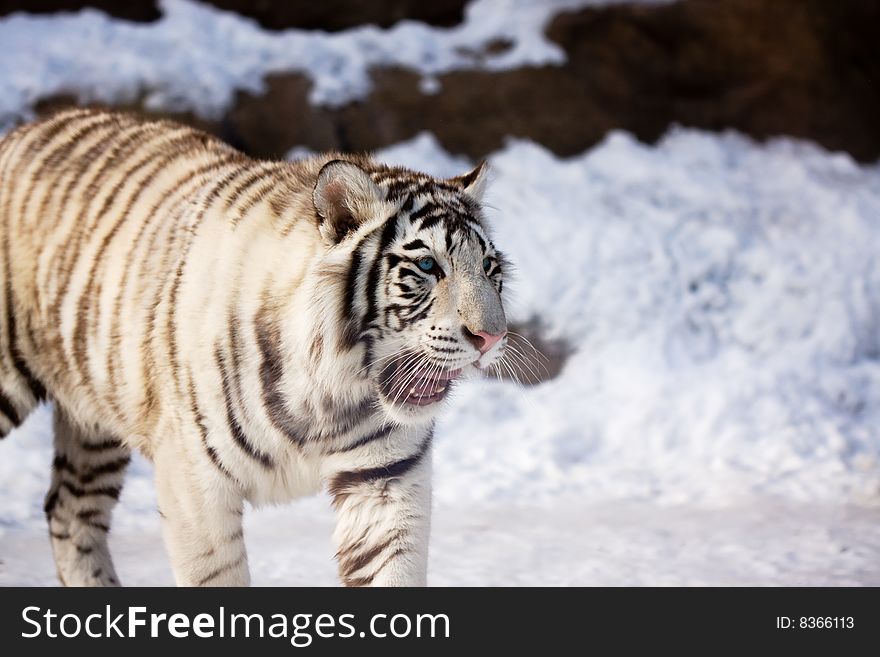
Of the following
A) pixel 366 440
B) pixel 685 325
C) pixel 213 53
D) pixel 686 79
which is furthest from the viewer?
pixel 686 79

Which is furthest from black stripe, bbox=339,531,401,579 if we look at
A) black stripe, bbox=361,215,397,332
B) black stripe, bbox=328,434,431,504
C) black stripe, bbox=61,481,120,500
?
black stripe, bbox=61,481,120,500

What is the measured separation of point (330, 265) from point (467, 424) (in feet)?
7.43

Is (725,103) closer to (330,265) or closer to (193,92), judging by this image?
(193,92)

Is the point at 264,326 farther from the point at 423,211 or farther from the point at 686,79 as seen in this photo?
the point at 686,79

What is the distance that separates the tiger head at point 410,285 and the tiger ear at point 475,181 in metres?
0.14

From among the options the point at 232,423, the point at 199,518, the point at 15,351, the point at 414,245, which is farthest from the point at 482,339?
the point at 15,351

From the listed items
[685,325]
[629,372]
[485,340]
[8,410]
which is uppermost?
[685,325]

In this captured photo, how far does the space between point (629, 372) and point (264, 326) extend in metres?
2.57

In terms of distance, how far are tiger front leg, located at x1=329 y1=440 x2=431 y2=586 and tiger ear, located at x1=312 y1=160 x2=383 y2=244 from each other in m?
0.49

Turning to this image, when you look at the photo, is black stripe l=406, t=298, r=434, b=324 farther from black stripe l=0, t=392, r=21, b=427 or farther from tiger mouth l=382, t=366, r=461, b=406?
black stripe l=0, t=392, r=21, b=427

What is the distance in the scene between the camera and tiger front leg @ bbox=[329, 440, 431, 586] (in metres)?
2.28

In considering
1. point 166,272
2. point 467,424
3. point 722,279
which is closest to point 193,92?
point 467,424

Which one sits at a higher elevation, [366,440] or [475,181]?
[475,181]

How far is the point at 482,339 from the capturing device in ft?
6.76
